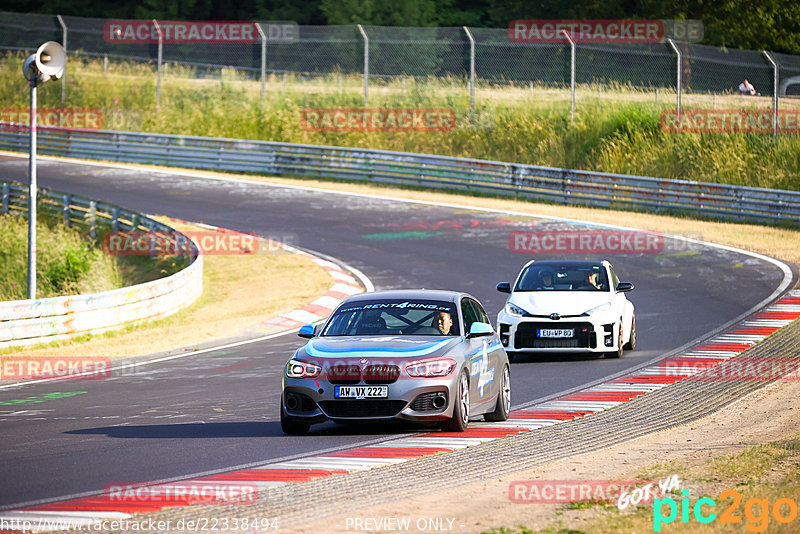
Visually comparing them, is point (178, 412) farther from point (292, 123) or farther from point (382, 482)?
point (292, 123)

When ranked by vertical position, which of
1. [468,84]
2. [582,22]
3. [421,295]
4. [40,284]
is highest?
[582,22]

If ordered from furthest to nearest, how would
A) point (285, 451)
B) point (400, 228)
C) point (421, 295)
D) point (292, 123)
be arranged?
point (292, 123)
point (400, 228)
point (421, 295)
point (285, 451)

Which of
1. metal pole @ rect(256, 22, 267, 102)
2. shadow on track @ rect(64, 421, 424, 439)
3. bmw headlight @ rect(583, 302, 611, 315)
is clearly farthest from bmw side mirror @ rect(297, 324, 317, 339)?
metal pole @ rect(256, 22, 267, 102)

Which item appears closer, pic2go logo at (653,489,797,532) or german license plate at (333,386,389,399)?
pic2go logo at (653,489,797,532)

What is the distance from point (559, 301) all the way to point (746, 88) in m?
20.5

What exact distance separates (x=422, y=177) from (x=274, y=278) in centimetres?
1295

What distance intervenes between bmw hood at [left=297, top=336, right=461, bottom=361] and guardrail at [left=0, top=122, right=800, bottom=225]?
861 inches

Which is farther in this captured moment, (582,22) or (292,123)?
(582,22)

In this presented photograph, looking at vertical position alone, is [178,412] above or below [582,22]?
below

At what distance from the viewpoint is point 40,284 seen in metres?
24.7

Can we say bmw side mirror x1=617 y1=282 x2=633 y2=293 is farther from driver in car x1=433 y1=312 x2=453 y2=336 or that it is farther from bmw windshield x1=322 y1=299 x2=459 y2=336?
driver in car x1=433 y1=312 x2=453 y2=336

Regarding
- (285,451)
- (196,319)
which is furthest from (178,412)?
(196,319)

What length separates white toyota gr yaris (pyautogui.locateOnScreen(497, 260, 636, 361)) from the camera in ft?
53.0

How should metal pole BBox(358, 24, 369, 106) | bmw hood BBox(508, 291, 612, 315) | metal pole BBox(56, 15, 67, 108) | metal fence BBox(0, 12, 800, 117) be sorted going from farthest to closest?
metal pole BBox(56, 15, 67, 108) → metal pole BBox(358, 24, 369, 106) → metal fence BBox(0, 12, 800, 117) → bmw hood BBox(508, 291, 612, 315)
